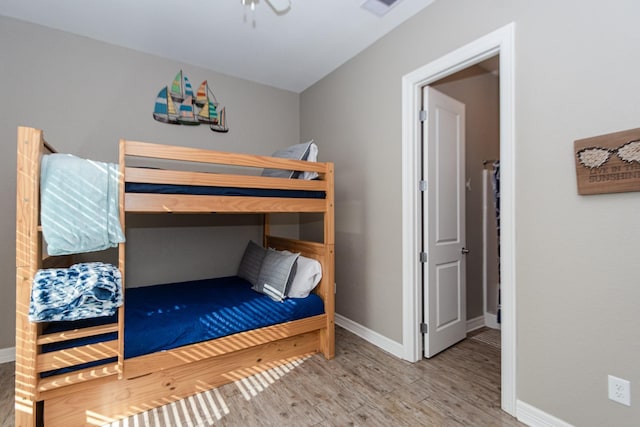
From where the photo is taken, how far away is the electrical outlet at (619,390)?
1309mm

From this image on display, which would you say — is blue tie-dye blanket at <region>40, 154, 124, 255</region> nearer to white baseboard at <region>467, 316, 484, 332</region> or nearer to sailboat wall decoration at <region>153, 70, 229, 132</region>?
sailboat wall decoration at <region>153, 70, 229, 132</region>

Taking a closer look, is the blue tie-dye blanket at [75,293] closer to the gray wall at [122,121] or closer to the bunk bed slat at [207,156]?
the bunk bed slat at [207,156]

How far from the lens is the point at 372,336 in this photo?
266 centimetres

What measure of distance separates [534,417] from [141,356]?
2178mm

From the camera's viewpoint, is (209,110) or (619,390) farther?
(209,110)

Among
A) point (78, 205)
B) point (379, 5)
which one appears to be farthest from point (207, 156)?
point (379, 5)

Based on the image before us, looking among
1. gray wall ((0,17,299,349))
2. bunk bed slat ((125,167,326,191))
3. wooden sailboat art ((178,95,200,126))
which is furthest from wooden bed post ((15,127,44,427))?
wooden sailboat art ((178,95,200,126))

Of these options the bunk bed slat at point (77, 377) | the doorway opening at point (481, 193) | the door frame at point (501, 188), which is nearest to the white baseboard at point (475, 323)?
the doorway opening at point (481, 193)

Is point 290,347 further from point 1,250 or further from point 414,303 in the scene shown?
point 1,250

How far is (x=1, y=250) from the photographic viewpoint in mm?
2312

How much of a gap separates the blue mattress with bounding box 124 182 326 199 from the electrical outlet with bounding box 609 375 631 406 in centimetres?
189

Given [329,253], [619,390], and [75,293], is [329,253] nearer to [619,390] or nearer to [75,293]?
[75,293]

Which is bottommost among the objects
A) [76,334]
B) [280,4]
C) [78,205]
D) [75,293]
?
[76,334]

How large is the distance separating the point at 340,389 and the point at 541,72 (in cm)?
218
